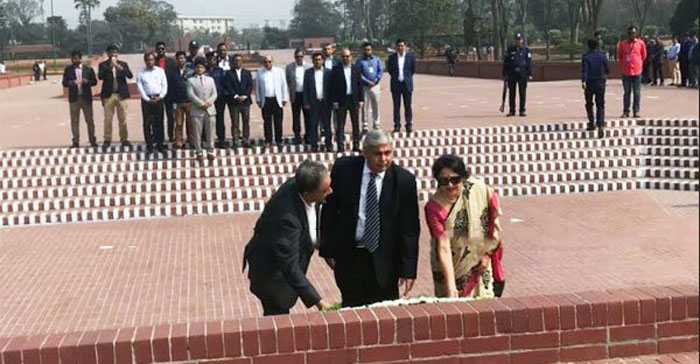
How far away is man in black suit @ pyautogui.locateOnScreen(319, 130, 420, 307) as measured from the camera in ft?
14.5

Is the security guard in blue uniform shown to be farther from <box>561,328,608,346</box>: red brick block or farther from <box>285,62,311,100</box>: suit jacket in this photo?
<box>561,328,608,346</box>: red brick block

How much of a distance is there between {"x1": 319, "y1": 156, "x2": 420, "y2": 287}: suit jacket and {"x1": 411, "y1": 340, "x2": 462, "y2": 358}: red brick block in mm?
639

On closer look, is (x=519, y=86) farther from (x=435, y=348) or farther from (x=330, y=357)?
(x=330, y=357)

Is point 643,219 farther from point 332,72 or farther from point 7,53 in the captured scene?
point 7,53

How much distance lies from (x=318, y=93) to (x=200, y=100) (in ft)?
6.13

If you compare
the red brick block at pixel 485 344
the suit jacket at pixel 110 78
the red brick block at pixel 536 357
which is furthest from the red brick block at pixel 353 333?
the suit jacket at pixel 110 78

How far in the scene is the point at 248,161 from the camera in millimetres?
13297

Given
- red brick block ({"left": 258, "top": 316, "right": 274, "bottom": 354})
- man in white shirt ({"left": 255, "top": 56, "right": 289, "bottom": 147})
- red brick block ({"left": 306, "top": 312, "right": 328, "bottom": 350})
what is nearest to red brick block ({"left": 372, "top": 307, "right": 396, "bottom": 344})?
red brick block ({"left": 306, "top": 312, "right": 328, "bottom": 350})

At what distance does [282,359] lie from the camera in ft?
12.5

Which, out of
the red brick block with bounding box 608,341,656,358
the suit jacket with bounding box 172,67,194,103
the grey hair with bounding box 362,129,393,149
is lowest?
Result: the red brick block with bounding box 608,341,656,358

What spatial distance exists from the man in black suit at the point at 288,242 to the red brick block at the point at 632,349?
4.82 ft

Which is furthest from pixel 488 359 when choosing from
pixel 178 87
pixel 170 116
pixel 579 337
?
pixel 170 116

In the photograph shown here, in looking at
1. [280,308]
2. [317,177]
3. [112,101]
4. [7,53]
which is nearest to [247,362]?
[280,308]

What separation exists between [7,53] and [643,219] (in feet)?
330
